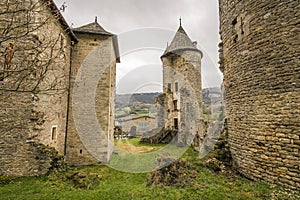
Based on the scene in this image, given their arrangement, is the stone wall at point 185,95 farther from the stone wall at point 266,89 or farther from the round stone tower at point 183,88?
the stone wall at point 266,89

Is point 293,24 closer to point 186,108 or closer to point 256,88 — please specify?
point 256,88

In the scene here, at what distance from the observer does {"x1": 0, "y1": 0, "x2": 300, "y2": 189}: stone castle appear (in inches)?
198

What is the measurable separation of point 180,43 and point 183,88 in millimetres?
5140

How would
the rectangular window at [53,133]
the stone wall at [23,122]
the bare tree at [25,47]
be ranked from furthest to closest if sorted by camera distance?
the rectangular window at [53,133] → the stone wall at [23,122] → the bare tree at [25,47]

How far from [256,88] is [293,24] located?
6.82 ft

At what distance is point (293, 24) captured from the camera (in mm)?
5043

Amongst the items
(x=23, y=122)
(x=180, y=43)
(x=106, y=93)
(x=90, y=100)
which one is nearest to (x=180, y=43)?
(x=180, y=43)

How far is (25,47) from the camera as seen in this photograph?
6461mm

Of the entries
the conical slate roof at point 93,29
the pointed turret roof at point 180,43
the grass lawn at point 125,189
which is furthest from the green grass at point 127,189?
the pointed turret roof at point 180,43

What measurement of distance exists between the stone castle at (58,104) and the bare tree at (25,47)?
0.21 ft

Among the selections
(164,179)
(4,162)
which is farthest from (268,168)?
(4,162)

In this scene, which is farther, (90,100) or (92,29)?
(92,29)

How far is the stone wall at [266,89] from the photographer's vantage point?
4.99 metres

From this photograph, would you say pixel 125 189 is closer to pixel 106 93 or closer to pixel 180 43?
pixel 106 93
